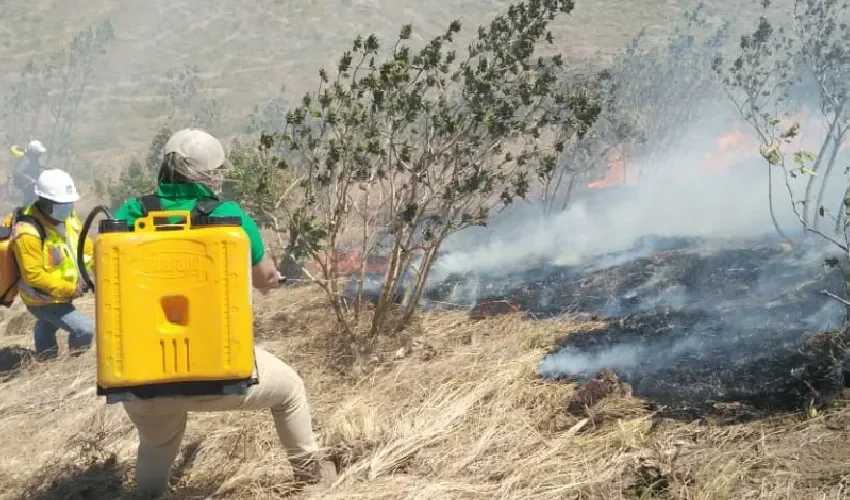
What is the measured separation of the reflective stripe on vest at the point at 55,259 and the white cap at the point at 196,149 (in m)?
2.61

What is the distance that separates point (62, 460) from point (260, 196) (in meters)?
1.82

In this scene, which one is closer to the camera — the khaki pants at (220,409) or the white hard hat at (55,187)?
the khaki pants at (220,409)

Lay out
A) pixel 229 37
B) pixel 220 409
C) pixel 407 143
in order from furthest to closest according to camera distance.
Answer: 1. pixel 229 37
2. pixel 407 143
3. pixel 220 409

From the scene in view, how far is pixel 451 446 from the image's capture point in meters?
3.25

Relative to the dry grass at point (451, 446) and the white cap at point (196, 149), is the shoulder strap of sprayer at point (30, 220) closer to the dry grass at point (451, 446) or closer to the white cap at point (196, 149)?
the dry grass at point (451, 446)

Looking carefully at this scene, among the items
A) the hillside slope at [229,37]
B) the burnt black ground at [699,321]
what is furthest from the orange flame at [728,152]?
the hillside slope at [229,37]

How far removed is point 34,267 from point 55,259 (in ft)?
0.44

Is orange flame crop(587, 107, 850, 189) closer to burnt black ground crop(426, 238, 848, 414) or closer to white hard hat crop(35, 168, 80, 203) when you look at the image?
burnt black ground crop(426, 238, 848, 414)

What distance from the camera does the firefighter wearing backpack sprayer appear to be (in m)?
2.36

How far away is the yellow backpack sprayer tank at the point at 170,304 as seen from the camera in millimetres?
2160

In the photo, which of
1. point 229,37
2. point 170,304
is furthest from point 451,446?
point 229,37

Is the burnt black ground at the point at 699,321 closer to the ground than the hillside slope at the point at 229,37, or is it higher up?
closer to the ground

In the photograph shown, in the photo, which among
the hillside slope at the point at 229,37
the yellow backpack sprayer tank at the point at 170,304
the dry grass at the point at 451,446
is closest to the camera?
the yellow backpack sprayer tank at the point at 170,304

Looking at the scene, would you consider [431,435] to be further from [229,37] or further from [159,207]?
[229,37]
